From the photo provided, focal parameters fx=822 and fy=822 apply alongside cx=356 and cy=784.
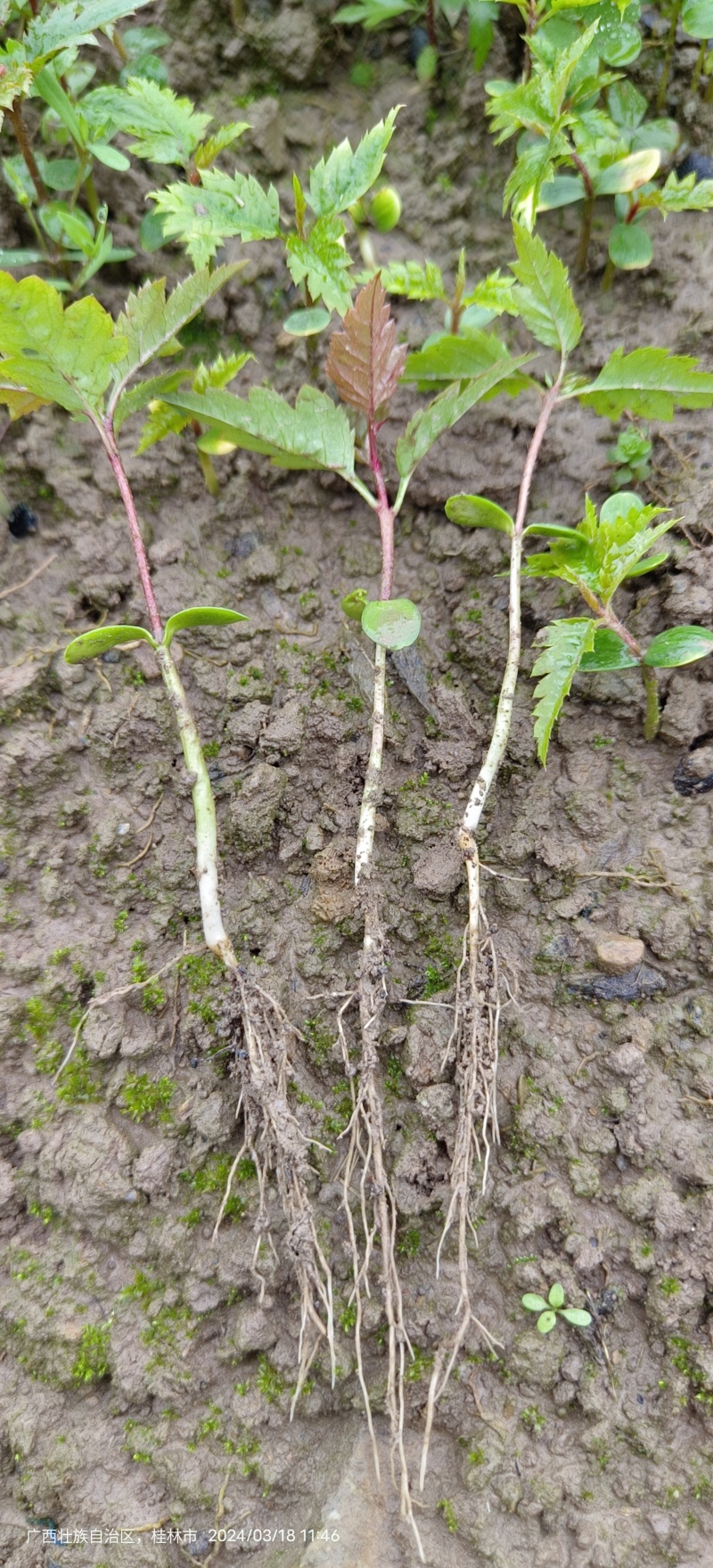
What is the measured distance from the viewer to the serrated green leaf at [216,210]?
186 centimetres

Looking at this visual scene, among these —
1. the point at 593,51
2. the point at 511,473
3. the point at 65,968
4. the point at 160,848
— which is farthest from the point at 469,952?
the point at 593,51

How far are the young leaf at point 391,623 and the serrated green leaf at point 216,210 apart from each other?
87 centimetres

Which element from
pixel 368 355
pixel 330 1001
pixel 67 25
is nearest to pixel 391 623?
pixel 368 355

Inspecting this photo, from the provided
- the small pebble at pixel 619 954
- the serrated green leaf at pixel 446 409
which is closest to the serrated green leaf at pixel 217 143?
the serrated green leaf at pixel 446 409

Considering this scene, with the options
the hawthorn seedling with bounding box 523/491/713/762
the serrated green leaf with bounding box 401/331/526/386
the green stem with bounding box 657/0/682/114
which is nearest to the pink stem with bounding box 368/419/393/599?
the serrated green leaf with bounding box 401/331/526/386

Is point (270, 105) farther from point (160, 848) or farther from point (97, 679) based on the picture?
point (160, 848)

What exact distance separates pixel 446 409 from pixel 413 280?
1.35 feet

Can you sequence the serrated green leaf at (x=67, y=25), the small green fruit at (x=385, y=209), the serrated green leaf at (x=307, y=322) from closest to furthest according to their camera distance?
1. the serrated green leaf at (x=67, y=25)
2. the serrated green leaf at (x=307, y=322)
3. the small green fruit at (x=385, y=209)

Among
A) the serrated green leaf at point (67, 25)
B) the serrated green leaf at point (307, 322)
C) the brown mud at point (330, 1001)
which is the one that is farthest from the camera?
the serrated green leaf at point (307, 322)

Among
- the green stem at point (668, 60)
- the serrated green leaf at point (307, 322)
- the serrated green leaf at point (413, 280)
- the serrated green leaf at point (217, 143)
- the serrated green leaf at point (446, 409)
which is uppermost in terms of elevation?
the green stem at point (668, 60)

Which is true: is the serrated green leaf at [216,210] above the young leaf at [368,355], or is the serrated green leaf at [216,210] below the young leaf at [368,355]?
above

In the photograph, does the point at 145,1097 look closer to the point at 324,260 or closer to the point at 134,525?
the point at 134,525

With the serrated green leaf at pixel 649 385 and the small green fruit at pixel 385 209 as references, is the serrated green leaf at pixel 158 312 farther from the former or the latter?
the serrated green leaf at pixel 649 385

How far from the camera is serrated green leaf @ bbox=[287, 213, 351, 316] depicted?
1.89 m
